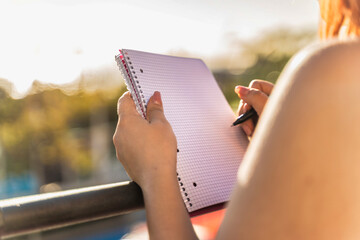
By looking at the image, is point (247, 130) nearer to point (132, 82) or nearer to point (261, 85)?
point (261, 85)

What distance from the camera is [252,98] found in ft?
2.62

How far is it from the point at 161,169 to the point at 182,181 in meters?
0.08

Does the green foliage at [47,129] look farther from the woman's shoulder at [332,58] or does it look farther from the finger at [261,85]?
the woman's shoulder at [332,58]

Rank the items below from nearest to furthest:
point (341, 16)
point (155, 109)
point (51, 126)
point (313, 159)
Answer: point (313, 159) → point (341, 16) → point (155, 109) → point (51, 126)

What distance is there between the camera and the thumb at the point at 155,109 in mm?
611

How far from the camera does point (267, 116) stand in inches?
14.6

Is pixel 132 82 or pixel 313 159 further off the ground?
pixel 132 82

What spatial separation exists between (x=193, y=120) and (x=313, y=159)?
15.8 inches

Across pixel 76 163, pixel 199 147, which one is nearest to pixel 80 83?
pixel 76 163

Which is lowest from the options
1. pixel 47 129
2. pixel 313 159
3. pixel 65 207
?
pixel 313 159

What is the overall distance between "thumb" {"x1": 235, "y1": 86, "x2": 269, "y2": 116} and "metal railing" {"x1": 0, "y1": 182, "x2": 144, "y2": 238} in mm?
301

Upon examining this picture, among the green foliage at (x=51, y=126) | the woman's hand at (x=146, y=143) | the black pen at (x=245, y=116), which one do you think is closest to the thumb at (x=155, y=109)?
the woman's hand at (x=146, y=143)

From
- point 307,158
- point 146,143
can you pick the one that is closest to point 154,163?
point 146,143

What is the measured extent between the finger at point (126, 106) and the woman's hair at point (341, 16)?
0.95 feet
